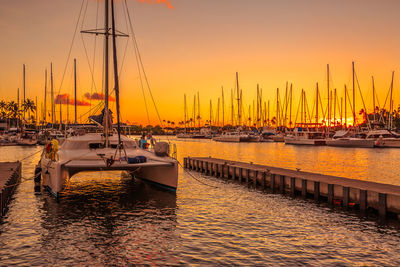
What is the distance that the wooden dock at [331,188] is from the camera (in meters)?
13.4

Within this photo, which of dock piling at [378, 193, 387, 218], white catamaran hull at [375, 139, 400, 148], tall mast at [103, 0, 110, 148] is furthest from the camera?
white catamaran hull at [375, 139, 400, 148]

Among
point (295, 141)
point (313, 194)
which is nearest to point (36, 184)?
point (313, 194)

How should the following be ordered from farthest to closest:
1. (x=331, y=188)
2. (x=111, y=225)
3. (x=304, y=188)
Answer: (x=304, y=188) < (x=331, y=188) < (x=111, y=225)

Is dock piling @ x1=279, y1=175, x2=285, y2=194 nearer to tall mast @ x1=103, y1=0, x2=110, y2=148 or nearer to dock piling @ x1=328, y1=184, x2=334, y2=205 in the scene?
dock piling @ x1=328, y1=184, x2=334, y2=205

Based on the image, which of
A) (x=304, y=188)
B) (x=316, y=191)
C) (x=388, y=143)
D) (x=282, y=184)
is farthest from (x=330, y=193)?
(x=388, y=143)

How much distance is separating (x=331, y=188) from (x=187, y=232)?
729 centimetres

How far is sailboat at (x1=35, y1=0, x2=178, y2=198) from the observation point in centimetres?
1529

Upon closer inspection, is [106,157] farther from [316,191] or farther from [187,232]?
[316,191]

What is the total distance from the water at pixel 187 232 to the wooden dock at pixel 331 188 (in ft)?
2.89

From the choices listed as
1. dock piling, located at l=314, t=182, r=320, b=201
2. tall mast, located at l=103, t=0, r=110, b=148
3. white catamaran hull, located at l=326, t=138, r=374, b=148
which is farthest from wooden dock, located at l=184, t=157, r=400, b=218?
white catamaran hull, located at l=326, t=138, r=374, b=148

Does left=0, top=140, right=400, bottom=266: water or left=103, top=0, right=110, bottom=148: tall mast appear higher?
left=103, top=0, right=110, bottom=148: tall mast

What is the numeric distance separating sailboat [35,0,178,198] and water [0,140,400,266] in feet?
3.43

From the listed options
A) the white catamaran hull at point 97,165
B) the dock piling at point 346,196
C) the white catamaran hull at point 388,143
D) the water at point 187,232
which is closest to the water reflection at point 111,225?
the water at point 187,232

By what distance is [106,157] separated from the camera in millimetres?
16203
